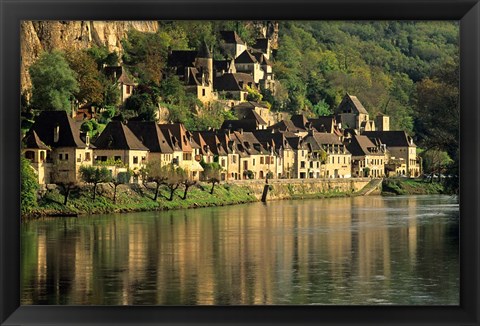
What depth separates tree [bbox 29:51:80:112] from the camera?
12328 millimetres

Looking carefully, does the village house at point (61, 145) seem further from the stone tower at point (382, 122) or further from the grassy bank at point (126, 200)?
the stone tower at point (382, 122)

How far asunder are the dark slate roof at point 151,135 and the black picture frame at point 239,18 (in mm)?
11504

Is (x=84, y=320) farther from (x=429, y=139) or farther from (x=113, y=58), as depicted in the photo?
(x=113, y=58)

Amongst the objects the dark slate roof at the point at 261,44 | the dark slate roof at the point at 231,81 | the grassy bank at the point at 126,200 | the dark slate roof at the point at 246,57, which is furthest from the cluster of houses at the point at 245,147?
the dark slate roof at the point at 261,44

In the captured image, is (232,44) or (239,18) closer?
(239,18)

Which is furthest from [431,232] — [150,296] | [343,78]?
[343,78]

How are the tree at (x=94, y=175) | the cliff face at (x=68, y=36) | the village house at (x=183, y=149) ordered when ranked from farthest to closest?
the village house at (x=183, y=149)
the tree at (x=94, y=175)
the cliff face at (x=68, y=36)

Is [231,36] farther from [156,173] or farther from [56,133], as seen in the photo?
[56,133]

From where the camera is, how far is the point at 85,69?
14078mm

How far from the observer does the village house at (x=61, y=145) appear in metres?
12.9

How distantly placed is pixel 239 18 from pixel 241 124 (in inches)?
593

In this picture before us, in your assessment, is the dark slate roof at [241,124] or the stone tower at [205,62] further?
the dark slate roof at [241,124]

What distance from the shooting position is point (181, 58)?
16.6m

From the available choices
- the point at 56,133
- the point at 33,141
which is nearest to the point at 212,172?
the point at 56,133
